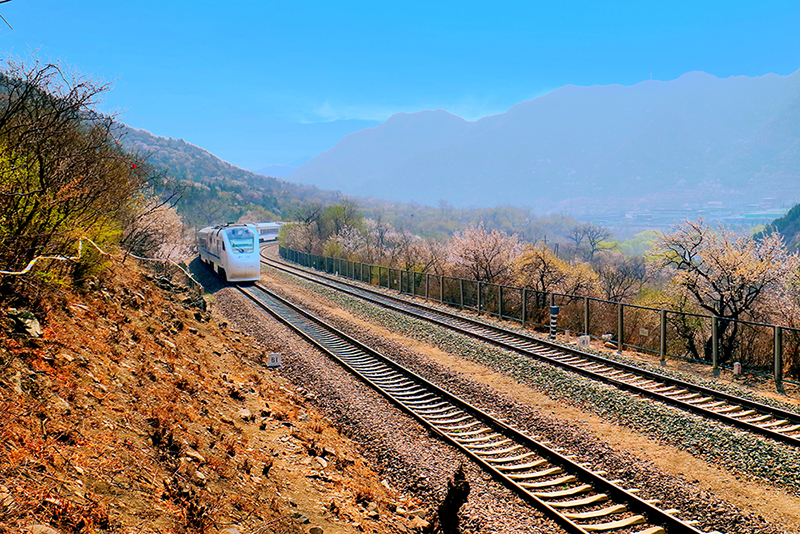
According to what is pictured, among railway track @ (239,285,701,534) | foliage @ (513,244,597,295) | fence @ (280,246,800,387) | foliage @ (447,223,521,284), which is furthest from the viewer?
foliage @ (447,223,521,284)

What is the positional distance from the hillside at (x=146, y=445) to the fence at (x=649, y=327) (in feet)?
33.7

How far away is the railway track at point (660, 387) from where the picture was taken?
29.4ft

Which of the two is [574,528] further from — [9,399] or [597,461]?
[9,399]

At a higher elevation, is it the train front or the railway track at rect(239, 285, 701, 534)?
the train front

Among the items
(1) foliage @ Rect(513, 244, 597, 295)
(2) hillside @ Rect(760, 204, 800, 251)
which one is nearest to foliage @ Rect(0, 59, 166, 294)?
(1) foliage @ Rect(513, 244, 597, 295)

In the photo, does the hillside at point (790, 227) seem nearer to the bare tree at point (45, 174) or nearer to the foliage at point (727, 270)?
the foliage at point (727, 270)

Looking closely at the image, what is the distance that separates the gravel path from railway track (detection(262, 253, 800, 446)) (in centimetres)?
100

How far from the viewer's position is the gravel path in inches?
255

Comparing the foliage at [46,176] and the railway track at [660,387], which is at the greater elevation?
the foliage at [46,176]

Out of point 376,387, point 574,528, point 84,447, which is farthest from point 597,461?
point 84,447

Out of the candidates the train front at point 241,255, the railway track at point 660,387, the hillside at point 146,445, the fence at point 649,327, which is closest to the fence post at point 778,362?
the fence at point 649,327

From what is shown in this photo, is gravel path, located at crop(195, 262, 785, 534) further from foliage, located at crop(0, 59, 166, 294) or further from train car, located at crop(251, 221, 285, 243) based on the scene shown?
train car, located at crop(251, 221, 285, 243)

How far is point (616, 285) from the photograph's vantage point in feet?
128

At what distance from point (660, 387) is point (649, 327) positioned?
12.8 meters
